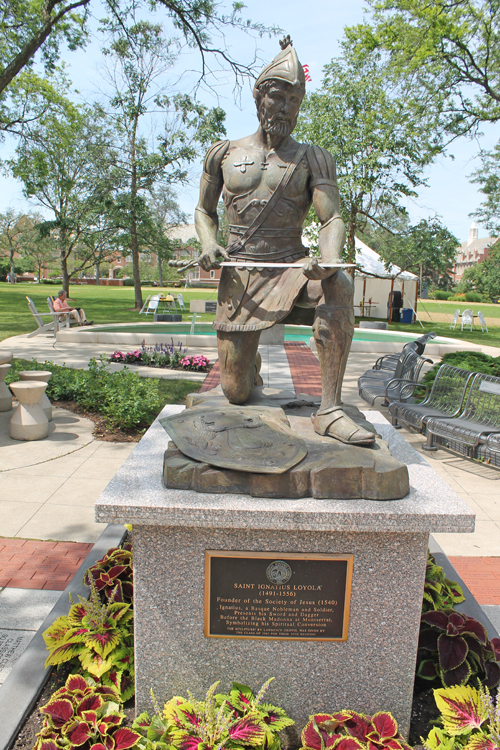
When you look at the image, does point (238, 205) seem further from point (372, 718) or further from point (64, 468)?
point (64, 468)

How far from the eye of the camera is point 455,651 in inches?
93.7

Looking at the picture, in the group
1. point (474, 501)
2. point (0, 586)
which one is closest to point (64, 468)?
point (0, 586)

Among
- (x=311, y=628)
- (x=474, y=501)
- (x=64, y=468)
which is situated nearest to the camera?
(x=311, y=628)

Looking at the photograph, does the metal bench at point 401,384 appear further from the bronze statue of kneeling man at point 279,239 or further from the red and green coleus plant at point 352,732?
the red and green coleus plant at point 352,732

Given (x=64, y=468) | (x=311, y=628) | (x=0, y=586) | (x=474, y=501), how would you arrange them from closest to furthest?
(x=311, y=628) → (x=0, y=586) → (x=474, y=501) → (x=64, y=468)

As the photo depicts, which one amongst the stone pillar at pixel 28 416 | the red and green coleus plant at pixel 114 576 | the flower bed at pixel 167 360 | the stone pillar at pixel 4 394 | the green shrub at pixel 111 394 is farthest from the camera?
the flower bed at pixel 167 360

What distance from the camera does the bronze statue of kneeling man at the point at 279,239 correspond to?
260cm

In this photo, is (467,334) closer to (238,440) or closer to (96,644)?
(238,440)

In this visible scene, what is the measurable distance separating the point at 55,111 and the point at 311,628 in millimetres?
19030

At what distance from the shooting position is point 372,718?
2186 mm

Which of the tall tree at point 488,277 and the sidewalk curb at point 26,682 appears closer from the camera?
the sidewalk curb at point 26,682

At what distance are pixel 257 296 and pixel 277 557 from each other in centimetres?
129

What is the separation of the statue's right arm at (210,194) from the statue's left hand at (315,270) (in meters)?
0.53

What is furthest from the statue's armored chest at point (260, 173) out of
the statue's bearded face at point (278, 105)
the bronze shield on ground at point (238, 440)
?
the bronze shield on ground at point (238, 440)
